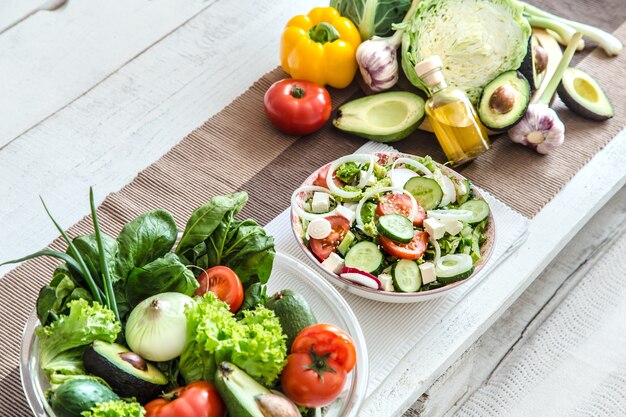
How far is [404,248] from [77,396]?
0.73 m

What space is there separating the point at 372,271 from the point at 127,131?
81 centimetres

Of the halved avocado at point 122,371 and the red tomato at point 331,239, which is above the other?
the halved avocado at point 122,371

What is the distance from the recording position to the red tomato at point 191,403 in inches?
42.2

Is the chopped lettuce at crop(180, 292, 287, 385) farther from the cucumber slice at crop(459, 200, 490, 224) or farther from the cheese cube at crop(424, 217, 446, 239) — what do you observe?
the cucumber slice at crop(459, 200, 490, 224)

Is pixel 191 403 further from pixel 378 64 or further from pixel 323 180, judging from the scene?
pixel 378 64

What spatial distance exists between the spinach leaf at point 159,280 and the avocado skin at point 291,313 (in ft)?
0.43

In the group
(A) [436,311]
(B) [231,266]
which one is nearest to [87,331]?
(B) [231,266]

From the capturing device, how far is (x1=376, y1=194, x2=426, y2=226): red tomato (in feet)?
5.30

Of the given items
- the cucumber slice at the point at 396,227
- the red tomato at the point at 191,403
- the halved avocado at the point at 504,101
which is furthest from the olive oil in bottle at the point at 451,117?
the red tomato at the point at 191,403

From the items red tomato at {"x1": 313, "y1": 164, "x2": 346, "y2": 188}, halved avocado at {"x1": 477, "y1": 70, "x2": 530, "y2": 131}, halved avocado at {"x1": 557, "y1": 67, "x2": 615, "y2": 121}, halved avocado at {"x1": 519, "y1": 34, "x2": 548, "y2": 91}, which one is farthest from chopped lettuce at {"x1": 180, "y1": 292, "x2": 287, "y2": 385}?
halved avocado at {"x1": 557, "y1": 67, "x2": 615, "y2": 121}

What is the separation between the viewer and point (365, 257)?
5.09 feet

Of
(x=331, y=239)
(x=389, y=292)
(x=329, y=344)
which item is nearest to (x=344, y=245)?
(x=331, y=239)

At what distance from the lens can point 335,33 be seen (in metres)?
2.07

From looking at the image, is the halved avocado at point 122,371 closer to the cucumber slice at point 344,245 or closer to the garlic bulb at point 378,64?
the cucumber slice at point 344,245
